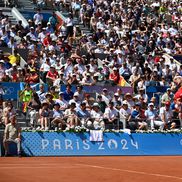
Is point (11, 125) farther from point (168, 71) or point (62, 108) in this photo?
point (168, 71)

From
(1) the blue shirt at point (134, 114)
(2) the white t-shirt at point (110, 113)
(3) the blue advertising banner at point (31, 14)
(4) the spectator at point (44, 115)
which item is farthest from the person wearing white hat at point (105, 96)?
(3) the blue advertising banner at point (31, 14)

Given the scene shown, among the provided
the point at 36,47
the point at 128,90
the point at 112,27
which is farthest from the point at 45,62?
the point at 112,27

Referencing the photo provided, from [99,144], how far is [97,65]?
706 cm

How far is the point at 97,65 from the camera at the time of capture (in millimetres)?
30922

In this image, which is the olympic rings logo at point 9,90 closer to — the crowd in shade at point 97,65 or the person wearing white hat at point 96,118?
the crowd in shade at point 97,65

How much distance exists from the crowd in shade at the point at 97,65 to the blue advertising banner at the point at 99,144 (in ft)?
1.84

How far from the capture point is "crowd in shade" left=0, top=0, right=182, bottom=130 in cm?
2547

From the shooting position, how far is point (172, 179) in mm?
14125

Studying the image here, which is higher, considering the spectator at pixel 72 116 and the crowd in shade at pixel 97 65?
the crowd in shade at pixel 97 65

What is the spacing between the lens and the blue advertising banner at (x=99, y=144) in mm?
23516

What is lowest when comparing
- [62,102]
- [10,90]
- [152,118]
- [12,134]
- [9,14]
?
[12,134]

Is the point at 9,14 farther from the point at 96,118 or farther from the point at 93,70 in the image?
the point at 96,118

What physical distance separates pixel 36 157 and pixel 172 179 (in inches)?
375

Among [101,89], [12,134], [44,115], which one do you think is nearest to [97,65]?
[101,89]
